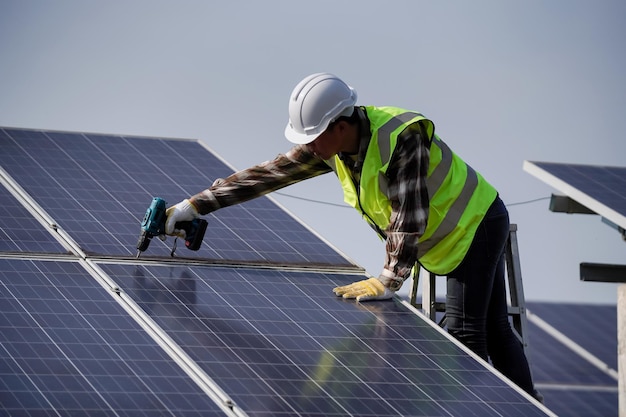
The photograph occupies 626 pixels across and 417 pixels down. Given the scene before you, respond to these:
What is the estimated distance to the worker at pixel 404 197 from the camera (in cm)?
768

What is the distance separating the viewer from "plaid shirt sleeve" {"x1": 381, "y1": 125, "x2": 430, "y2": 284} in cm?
764

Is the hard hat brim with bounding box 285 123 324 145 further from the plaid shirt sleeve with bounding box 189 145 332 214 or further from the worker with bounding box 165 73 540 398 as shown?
the plaid shirt sleeve with bounding box 189 145 332 214

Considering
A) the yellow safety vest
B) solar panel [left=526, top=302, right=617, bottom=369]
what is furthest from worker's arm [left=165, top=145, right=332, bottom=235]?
solar panel [left=526, top=302, right=617, bottom=369]

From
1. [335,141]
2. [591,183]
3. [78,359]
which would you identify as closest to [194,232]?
[335,141]

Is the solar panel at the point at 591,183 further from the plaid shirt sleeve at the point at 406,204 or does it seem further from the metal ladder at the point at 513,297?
the plaid shirt sleeve at the point at 406,204

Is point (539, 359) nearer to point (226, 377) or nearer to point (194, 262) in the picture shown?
point (194, 262)

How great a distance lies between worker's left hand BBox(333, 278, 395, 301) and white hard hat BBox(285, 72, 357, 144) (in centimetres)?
87

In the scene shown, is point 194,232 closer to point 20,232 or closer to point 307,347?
point 20,232

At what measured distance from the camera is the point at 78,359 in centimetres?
636

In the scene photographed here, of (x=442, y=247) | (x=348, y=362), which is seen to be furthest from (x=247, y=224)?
(x=348, y=362)

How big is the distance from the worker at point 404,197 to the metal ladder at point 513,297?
0.37m

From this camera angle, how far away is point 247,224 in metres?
9.09

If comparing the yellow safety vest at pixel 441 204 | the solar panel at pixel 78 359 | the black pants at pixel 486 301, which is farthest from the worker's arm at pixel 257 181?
the solar panel at pixel 78 359

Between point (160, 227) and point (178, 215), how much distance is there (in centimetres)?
16
